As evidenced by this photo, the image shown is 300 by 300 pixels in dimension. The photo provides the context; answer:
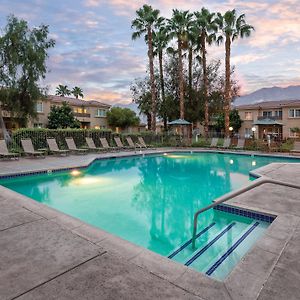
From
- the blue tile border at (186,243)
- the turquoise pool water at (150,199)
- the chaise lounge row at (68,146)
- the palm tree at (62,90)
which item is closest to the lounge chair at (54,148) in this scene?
the chaise lounge row at (68,146)

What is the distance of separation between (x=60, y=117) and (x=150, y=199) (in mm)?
26757

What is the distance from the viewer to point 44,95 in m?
21.0

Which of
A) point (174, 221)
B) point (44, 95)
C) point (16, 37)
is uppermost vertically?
point (16, 37)

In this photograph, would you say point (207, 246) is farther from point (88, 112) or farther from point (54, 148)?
point (88, 112)

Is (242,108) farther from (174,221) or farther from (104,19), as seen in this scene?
(174,221)

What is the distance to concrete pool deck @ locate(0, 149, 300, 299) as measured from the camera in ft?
7.62

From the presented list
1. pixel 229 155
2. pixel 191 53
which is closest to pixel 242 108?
pixel 191 53

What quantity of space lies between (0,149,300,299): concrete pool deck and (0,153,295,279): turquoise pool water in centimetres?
69

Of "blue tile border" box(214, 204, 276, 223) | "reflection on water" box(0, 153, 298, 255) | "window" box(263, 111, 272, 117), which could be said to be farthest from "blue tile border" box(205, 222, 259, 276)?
"window" box(263, 111, 272, 117)

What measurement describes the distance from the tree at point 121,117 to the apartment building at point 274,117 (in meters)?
16.5

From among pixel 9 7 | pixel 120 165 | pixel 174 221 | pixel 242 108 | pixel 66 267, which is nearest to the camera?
pixel 66 267

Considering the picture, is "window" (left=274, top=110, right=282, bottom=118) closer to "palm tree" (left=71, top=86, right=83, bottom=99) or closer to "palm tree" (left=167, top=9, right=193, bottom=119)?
"palm tree" (left=167, top=9, right=193, bottom=119)

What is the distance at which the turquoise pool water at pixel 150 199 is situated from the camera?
462cm

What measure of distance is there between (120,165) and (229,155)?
8537 millimetres
